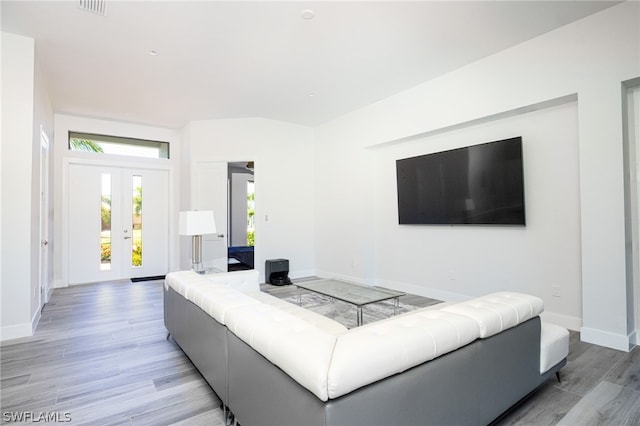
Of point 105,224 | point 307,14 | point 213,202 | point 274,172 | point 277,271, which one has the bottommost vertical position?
point 277,271

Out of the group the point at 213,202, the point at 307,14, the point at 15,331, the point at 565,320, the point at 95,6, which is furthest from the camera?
the point at 213,202

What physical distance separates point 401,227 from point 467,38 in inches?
105

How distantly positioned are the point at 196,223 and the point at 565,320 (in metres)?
3.94

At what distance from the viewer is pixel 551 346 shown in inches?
80.7

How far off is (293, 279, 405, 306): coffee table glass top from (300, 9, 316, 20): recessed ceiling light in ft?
8.64

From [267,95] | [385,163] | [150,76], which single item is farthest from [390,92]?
[150,76]

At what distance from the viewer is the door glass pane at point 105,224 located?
19.9 ft

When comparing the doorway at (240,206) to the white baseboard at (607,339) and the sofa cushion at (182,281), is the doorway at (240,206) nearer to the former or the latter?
the sofa cushion at (182,281)

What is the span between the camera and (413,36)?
10.7ft

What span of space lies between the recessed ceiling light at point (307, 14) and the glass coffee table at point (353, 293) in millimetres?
2632

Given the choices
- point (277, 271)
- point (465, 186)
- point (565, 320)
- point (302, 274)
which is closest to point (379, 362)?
point (565, 320)

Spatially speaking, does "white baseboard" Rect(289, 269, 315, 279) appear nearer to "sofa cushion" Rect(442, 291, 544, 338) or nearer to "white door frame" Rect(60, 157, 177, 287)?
"white door frame" Rect(60, 157, 177, 287)

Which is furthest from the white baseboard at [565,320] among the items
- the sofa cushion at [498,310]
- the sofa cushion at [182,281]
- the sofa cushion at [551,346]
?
the sofa cushion at [182,281]

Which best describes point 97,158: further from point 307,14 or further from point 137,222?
point 307,14
